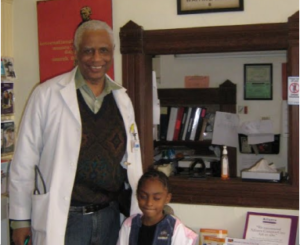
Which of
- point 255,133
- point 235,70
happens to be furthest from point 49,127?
point 235,70

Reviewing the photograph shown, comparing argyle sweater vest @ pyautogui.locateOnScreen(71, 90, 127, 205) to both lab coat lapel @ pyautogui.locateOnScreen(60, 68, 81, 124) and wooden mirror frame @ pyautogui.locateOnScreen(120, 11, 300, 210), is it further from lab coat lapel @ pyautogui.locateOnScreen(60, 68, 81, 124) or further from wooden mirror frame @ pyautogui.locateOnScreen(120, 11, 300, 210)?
wooden mirror frame @ pyautogui.locateOnScreen(120, 11, 300, 210)

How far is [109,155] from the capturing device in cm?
174

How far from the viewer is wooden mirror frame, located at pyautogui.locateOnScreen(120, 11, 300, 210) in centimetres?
211

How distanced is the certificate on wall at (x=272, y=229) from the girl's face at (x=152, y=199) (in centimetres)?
60

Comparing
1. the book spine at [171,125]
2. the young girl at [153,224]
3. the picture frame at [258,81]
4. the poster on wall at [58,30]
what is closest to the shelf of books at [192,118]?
the book spine at [171,125]

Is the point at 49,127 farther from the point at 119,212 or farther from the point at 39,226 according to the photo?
the point at 119,212

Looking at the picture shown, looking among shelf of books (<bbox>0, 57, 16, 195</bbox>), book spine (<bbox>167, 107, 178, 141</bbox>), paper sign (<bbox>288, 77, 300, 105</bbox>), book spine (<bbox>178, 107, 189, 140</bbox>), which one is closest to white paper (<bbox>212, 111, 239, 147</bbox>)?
book spine (<bbox>178, 107, 189, 140</bbox>)

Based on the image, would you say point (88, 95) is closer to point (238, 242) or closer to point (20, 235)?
point (20, 235)

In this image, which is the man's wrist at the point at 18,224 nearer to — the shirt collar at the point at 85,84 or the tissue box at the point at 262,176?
the shirt collar at the point at 85,84

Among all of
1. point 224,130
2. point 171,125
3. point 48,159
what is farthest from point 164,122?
point 48,159

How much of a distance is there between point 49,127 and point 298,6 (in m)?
1.30

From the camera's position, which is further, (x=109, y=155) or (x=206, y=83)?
(x=206, y=83)

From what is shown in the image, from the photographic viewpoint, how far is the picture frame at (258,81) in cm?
371

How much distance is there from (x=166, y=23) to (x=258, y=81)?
1.72 metres
